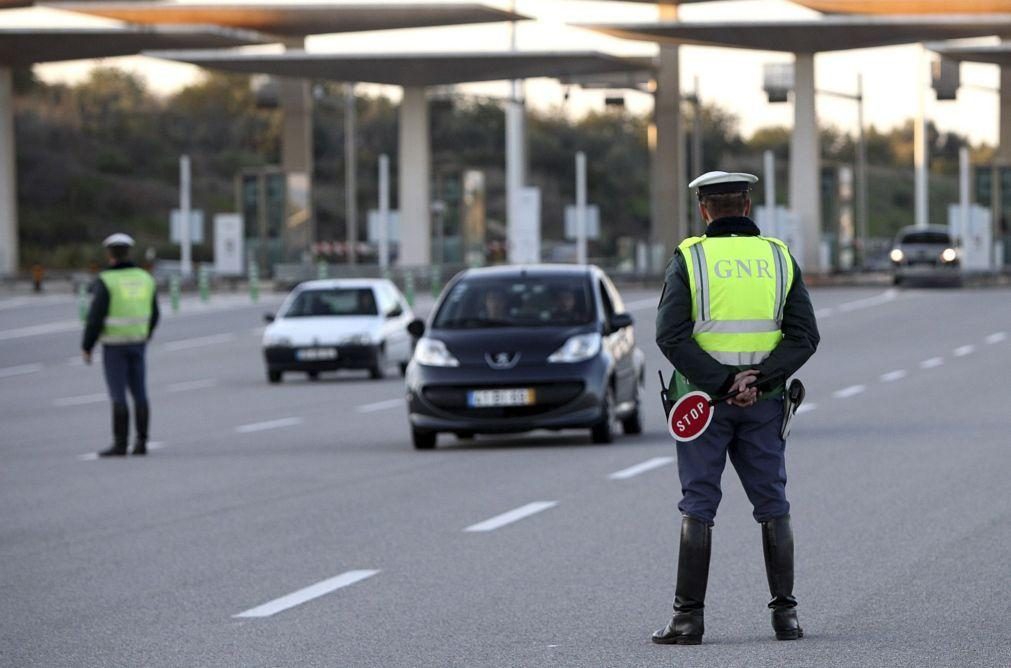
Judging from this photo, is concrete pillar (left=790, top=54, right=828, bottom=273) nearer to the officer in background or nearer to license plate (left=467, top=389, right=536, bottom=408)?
license plate (left=467, top=389, right=536, bottom=408)

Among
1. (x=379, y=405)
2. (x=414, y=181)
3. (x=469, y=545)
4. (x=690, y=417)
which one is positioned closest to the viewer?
(x=690, y=417)

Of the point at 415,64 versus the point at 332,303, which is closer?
the point at 332,303

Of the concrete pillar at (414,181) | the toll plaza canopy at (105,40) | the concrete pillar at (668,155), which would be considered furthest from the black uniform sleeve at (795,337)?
the concrete pillar at (668,155)

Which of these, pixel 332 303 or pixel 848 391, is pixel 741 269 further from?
pixel 332 303

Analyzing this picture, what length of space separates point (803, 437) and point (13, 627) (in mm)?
11248

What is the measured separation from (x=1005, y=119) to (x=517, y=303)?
66.8m

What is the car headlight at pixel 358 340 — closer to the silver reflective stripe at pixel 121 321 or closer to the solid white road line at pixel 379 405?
the solid white road line at pixel 379 405

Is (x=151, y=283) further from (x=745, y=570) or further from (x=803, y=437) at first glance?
(x=745, y=570)

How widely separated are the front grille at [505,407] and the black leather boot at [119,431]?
2.49 metres

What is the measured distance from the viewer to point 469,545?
12258 millimetres

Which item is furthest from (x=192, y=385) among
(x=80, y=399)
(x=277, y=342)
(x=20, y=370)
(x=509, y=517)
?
(x=509, y=517)

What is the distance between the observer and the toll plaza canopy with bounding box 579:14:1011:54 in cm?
6669

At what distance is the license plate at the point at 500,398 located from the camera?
1928cm

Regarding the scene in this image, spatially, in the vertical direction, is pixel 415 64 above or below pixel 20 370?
above
